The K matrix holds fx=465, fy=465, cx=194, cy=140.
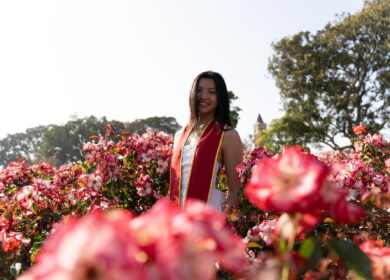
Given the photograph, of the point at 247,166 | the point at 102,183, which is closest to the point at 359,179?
the point at 247,166

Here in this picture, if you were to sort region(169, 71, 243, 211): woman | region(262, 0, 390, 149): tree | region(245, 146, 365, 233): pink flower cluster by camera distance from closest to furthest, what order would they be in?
region(245, 146, 365, 233): pink flower cluster < region(169, 71, 243, 211): woman < region(262, 0, 390, 149): tree

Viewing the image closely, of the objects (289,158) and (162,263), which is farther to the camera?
(289,158)

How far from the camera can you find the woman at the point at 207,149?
2.85 m

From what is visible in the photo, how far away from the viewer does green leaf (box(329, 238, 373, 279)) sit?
699 mm

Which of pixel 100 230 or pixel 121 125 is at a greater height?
pixel 100 230

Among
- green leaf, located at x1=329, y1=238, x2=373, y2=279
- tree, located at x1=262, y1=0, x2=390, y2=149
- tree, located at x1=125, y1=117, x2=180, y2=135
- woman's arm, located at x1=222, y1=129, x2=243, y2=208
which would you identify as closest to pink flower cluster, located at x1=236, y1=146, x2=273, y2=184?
woman's arm, located at x1=222, y1=129, x2=243, y2=208

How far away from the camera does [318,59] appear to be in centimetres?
2183

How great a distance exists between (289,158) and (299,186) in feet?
0.26

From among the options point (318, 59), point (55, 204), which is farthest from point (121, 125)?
point (55, 204)

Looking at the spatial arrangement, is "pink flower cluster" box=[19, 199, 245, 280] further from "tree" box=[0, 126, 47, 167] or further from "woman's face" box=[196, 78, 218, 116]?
"tree" box=[0, 126, 47, 167]

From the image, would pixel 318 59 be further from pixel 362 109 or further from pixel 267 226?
pixel 267 226

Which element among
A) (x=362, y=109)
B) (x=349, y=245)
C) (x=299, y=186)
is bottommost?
(x=362, y=109)

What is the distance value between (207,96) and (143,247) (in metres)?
2.44

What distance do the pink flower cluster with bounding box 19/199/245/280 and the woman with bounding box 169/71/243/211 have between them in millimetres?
2246
